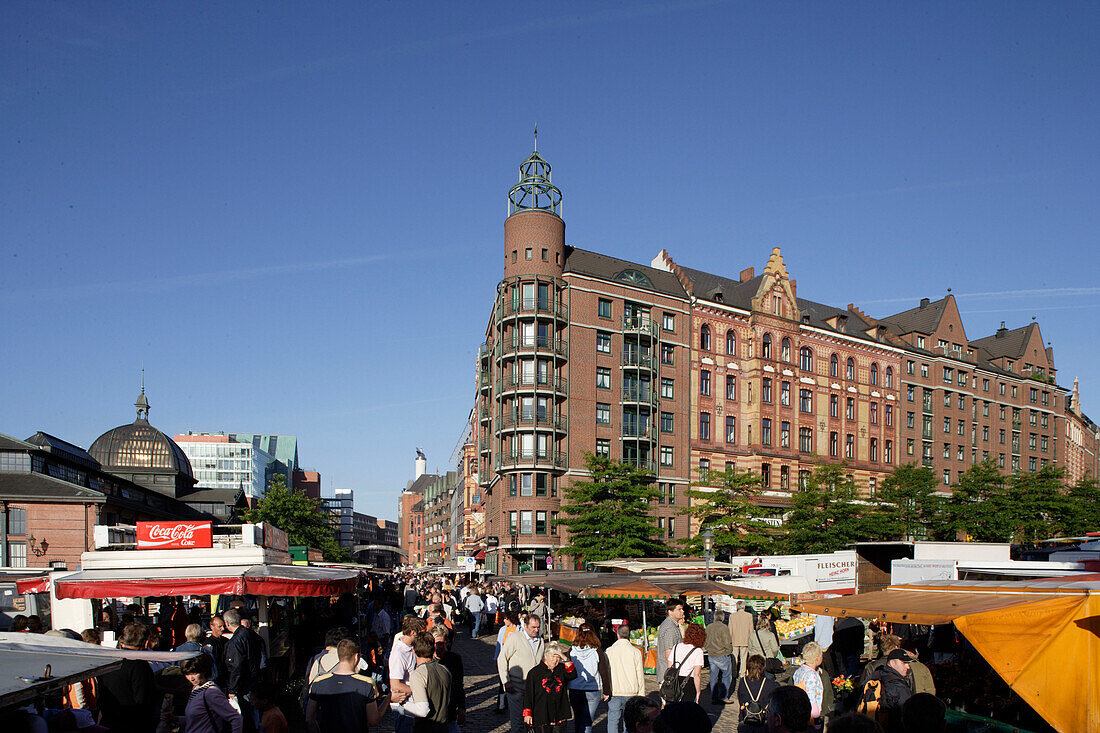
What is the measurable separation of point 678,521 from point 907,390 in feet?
78.7

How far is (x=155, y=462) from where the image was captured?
73375 millimetres

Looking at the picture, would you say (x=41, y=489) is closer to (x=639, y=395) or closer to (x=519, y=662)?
(x=639, y=395)

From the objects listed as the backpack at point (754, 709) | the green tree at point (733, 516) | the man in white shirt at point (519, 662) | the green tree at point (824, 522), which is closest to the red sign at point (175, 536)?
the man in white shirt at point (519, 662)

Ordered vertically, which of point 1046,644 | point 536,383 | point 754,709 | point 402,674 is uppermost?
point 536,383

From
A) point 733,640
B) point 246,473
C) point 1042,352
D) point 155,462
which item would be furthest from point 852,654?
point 246,473

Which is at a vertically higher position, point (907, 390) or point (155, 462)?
point (907, 390)

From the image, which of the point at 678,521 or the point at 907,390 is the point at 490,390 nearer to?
the point at 678,521

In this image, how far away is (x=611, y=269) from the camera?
57188 mm

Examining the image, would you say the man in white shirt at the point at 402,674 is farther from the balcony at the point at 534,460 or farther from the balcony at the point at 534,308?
the balcony at the point at 534,308

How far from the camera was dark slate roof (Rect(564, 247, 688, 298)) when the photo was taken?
181 feet

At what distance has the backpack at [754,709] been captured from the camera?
1021 centimetres

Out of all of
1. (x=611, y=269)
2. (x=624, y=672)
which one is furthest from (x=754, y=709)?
(x=611, y=269)

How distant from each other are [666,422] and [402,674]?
47.1m

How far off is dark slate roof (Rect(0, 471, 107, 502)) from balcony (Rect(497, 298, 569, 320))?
24161 mm
